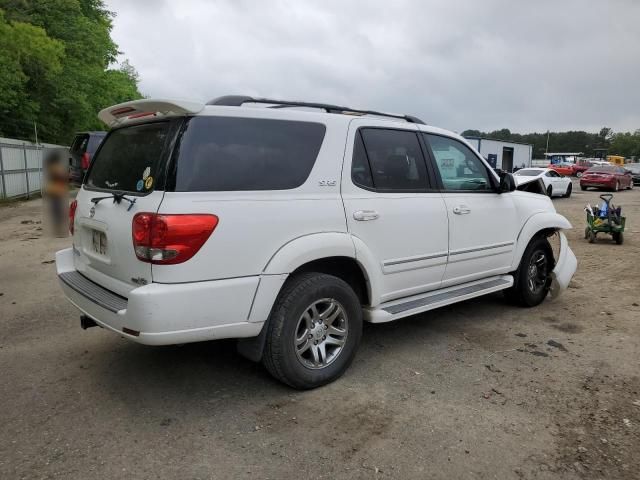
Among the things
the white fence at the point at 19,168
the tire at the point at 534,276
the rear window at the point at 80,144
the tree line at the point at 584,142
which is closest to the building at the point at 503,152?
the rear window at the point at 80,144

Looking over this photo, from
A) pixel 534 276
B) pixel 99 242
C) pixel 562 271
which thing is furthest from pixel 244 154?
pixel 562 271

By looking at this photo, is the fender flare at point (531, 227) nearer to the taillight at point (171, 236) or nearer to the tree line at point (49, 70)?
the taillight at point (171, 236)

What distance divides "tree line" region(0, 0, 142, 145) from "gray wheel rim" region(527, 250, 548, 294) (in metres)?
22.0

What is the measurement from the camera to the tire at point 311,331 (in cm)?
334

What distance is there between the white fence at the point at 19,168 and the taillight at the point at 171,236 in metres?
15.2

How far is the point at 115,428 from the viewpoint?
310 centimetres

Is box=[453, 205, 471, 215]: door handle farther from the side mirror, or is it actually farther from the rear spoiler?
the rear spoiler

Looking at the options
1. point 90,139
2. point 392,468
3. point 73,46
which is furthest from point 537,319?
point 73,46

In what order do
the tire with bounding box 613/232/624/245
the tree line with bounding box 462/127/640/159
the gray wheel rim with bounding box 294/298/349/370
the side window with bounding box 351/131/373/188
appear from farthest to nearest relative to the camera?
the tree line with bounding box 462/127/640/159, the tire with bounding box 613/232/624/245, the side window with bounding box 351/131/373/188, the gray wheel rim with bounding box 294/298/349/370

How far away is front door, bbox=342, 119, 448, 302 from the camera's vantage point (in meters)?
3.79

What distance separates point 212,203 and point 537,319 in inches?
147

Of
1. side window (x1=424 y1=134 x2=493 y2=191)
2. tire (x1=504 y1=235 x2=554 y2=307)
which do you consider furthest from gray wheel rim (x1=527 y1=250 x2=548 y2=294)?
side window (x1=424 y1=134 x2=493 y2=191)

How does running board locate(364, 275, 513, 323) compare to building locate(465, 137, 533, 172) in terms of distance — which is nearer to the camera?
running board locate(364, 275, 513, 323)

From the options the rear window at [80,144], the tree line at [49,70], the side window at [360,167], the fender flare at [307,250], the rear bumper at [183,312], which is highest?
the tree line at [49,70]
